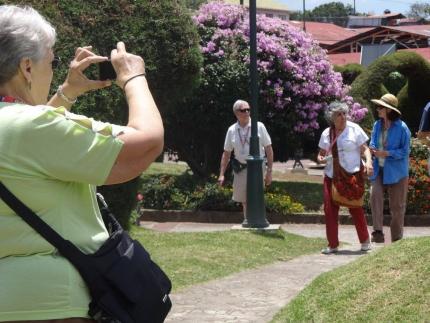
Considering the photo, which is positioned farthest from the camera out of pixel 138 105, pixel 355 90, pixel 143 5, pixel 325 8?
pixel 325 8

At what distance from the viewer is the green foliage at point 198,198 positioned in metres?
14.0

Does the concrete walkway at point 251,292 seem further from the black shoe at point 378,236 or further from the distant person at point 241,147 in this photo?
the distant person at point 241,147

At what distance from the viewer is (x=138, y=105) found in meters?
2.59

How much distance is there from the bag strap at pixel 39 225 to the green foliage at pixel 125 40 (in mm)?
4859

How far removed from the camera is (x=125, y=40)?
8250 mm

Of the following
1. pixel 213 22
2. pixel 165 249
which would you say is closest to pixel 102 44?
pixel 165 249

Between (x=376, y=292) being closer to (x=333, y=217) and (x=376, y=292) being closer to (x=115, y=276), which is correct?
(x=115, y=276)

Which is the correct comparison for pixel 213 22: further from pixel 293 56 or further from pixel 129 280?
pixel 129 280

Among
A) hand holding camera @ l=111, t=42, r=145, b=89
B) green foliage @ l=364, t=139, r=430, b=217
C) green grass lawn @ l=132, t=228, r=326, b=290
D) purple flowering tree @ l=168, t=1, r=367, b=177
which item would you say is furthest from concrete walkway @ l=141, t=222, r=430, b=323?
purple flowering tree @ l=168, t=1, r=367, b=177

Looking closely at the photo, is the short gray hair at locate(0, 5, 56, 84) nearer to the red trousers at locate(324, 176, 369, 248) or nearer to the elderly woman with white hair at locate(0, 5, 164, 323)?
the elderly woman with white hair at locate(0, 5, 164, 323)

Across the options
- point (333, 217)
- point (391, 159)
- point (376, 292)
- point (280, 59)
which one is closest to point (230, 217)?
point (280, 59)

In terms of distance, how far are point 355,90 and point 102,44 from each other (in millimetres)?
11377

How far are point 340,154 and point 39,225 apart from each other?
23.9 ft

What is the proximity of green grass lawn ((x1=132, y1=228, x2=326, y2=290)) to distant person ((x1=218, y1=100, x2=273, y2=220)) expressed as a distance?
85 cm
